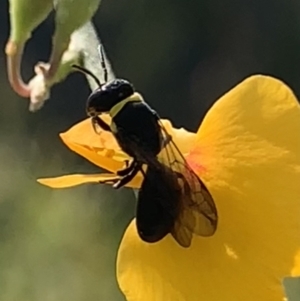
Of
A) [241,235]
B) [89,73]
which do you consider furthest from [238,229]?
[89,73]

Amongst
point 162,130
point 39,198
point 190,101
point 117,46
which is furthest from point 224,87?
point 162,130

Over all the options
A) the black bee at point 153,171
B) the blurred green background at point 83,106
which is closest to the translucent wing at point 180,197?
the black bee at point 153,171

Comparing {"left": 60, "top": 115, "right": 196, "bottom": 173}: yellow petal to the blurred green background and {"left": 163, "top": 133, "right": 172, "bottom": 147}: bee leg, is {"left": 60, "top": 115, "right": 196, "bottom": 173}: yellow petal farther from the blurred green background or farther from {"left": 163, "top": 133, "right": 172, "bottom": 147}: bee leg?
Answer: the blurred green background

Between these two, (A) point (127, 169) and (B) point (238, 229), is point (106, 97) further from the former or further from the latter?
(B) point (238, 229)

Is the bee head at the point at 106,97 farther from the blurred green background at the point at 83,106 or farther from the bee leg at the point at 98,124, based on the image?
the blurred green background at the point at 83,106

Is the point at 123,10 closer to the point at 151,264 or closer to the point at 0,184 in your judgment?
the point at 0,184

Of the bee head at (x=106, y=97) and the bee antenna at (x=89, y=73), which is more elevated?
the bee antenna at (x=89, y=73)
